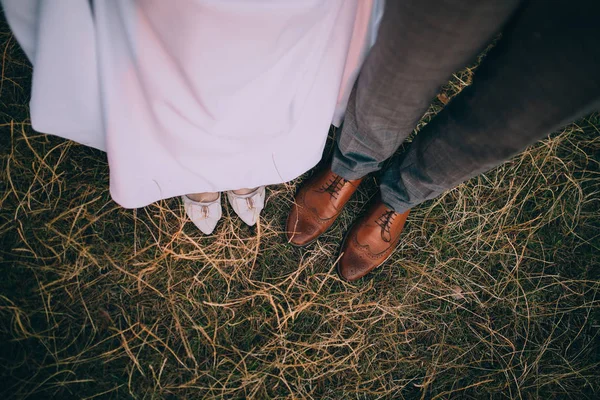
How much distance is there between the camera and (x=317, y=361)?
121cm

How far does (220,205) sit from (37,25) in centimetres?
72

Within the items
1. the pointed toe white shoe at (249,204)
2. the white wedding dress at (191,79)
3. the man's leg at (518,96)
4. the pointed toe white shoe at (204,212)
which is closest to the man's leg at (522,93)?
the man's leg at (518,96)

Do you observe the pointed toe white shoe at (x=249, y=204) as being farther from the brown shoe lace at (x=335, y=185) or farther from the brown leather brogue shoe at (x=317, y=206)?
the brown shoe lace at (x=335, y=185)

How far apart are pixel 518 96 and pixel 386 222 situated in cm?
69

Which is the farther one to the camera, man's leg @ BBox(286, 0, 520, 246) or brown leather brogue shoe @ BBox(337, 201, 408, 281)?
brown leather brogue shoe @ BBox(337, 201, 408, 281)

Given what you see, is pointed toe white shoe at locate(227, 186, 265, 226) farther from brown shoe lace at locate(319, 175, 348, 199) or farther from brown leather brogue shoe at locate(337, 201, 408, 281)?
brown leather brogue shoe at locate(337, 201, 408, 281)

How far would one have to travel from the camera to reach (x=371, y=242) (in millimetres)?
1263

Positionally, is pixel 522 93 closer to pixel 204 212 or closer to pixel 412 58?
pixel 412 58

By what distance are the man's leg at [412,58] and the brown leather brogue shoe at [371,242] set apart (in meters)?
0.37

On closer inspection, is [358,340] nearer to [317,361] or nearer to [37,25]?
[317,361]

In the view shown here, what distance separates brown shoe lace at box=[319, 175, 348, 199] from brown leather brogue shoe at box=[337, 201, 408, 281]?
0.55 feet

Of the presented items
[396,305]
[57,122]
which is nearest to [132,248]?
[57,122]

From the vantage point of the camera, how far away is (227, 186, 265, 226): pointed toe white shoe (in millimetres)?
1222

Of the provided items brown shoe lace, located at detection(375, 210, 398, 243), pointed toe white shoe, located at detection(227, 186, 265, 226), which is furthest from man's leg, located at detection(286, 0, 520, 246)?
pointed toe white shoe, located at detection(227, 186, 265, 226)
